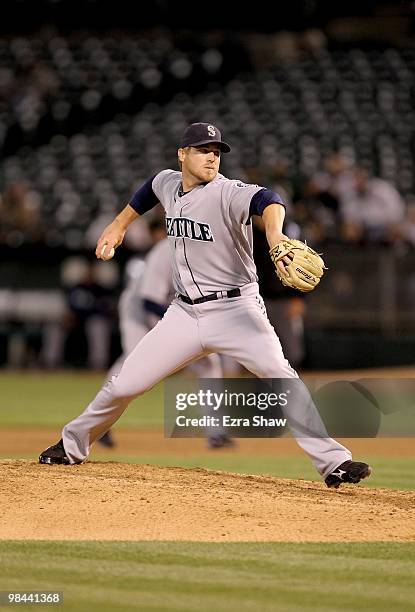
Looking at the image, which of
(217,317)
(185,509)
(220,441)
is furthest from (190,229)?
(220,441)

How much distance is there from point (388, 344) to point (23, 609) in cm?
1274

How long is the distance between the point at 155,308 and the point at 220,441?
1.21 meters

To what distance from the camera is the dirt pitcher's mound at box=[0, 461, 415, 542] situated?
572 centimetres

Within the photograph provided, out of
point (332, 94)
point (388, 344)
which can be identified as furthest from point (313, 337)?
point (332, 94)

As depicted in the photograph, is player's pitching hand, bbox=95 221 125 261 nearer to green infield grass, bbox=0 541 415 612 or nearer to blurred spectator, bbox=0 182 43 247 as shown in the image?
green infield grass, bbox=0 541 415 612

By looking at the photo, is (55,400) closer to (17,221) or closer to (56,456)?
(17,221)

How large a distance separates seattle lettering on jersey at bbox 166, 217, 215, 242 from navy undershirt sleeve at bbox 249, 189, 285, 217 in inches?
13.2

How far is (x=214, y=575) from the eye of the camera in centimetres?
486

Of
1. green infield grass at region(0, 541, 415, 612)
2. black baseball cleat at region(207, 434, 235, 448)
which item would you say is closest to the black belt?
green infield grass at region(0, 541, 415, 612)

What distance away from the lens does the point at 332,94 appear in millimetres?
22750

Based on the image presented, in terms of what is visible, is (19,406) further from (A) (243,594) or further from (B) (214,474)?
(A) (243,594)

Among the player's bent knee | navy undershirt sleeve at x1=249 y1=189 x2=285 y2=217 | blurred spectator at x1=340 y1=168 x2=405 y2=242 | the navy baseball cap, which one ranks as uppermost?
blurred spectator at x1=340 y1=168 x2=405 y2=242

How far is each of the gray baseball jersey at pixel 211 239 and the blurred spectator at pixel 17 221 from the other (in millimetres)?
11798

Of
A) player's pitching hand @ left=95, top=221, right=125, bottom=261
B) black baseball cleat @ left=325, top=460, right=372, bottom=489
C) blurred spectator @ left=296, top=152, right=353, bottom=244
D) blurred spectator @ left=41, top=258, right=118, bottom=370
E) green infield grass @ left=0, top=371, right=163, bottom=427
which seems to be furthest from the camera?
blurred spectator @ left=41, top=258, right=118, bottom=370
